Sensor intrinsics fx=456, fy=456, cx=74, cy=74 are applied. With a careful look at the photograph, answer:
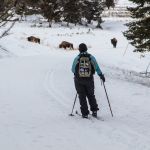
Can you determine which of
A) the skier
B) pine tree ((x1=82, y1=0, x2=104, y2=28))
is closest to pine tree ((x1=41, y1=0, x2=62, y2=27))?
pine tree ((x1=82, y1=0, x2=104, y2=28))

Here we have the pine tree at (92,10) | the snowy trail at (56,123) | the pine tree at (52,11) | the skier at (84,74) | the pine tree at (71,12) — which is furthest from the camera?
the pine tree at (92,10)

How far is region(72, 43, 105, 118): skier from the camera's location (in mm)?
11484

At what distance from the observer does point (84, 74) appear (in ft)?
37.8

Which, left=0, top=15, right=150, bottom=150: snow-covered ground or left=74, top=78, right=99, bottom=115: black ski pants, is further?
left=74, top=78, right=99, bottom=115: black ski pants

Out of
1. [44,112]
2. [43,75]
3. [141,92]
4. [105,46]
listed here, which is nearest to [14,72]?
[43,75]

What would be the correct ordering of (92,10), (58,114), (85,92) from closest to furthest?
(85,92), (58,114), (92,10)

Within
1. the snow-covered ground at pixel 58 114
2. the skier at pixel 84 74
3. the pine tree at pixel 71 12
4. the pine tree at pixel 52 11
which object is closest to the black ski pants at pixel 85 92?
the skier at pixel 84 74

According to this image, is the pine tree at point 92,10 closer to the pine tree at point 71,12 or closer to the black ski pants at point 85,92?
the pine tree at point 71,12

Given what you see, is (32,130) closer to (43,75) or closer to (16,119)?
(16,119)

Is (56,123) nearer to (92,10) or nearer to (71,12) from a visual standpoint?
(71,12)

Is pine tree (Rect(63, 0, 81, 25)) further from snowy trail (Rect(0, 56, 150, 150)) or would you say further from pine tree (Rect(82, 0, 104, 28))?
snowy trail (Rect(0, 56, 150, 150))

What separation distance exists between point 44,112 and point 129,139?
4085mm

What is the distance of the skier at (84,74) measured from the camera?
37.7 feet

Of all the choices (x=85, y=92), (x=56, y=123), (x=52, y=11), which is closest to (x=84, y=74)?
(x=85, y=92)
